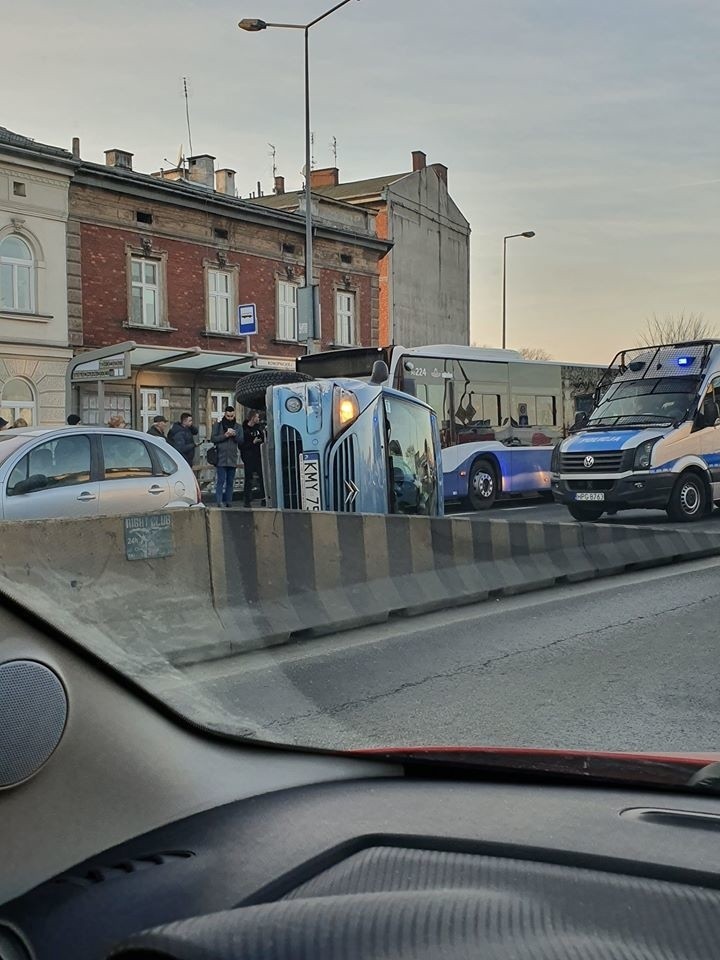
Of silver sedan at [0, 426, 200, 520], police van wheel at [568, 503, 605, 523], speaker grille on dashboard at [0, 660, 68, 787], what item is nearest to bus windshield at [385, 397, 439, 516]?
silver sedan at [0, 426, 200, 520]

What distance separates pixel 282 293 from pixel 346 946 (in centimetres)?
3314

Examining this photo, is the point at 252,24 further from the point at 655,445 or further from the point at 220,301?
the point at 655,445

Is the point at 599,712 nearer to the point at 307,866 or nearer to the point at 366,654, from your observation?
the point at 366,654

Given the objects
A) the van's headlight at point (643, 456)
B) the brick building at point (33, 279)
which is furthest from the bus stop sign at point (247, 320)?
the van's headlight at point (643, 456)

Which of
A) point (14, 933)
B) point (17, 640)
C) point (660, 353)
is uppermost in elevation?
point (660, 353)

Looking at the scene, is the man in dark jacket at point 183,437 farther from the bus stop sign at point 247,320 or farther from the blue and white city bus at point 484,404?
the bus stop sign at point 247,320

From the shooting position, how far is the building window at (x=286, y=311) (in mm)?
33531

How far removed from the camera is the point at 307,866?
1.54 metres

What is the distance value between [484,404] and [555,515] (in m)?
3.53

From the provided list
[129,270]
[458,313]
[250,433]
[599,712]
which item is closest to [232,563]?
[599,712]

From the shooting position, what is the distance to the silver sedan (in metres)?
8.98

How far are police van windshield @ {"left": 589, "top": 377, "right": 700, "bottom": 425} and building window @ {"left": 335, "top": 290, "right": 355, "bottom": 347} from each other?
65.5 feet

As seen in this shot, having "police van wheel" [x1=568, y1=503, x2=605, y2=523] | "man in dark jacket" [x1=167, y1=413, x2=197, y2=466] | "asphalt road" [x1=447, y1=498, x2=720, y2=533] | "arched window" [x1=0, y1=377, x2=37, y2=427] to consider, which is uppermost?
"arched window" [x1=0, y1=377, x2=37, y2=427]

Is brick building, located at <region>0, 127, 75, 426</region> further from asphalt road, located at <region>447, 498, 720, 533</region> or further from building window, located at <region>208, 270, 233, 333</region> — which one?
asphalt road, located at <region>447, 498, 720, 533</region>
